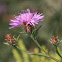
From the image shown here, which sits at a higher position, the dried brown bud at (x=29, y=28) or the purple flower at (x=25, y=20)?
the purple flower at (x=25, y=20)

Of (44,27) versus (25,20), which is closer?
(25,20)

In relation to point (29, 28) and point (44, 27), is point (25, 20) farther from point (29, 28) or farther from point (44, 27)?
point (44, 27)

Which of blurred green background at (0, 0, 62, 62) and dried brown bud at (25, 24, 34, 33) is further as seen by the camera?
blurred green background at (0, 0, 62, 62)

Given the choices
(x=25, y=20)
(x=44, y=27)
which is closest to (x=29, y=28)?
(x=25, y=20)

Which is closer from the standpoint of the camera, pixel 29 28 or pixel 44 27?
pixel 29 28

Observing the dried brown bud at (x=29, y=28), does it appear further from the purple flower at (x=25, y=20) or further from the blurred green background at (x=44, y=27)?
the blurred green background at (x=44, y=27)

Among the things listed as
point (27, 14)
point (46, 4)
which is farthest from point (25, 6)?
point (27, 14)

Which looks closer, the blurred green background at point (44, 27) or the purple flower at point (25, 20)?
the purple flower at point (25, 20)

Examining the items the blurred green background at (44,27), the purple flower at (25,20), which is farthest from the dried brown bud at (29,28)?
the blurred green background at (44,27)

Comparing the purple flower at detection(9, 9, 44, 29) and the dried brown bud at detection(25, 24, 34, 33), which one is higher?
the purple flower at detection(9, 9, 44, 29)

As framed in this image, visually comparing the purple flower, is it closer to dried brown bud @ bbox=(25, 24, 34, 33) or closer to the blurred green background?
dried brown bud @ bbox=(25, 24, 34, 33)

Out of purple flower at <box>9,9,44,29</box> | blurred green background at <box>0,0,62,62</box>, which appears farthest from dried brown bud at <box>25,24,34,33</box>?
blurred green background at <box>0,0,62,62</box>

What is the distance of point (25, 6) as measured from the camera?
7.39 ft

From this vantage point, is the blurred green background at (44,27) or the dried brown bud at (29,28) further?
the blurred green background at (44,27)
